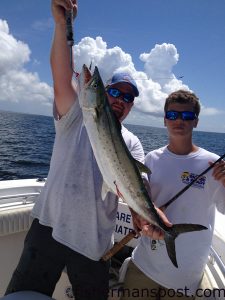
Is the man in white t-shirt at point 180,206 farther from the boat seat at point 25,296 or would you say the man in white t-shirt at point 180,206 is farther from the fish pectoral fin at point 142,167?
the boat seat at point 25,296

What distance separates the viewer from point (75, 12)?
245 cm

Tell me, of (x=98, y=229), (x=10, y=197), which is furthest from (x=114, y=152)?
(x=10, y=197)

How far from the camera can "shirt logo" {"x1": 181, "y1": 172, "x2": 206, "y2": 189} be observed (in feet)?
9.36

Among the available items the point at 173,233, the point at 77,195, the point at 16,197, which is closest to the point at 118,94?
the point at 77,195

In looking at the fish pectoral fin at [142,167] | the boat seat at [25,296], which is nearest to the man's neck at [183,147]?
the fish pectoral fin at [142,167]

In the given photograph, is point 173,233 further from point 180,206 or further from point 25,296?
point 25,296

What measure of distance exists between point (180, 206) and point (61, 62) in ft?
5.35

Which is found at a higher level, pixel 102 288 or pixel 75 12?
pixel 75 12

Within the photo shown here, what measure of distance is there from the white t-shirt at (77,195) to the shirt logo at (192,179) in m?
0.73

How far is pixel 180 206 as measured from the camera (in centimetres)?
287

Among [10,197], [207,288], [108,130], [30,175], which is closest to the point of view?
[108,130]

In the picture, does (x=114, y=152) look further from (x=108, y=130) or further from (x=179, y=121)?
(x=179, y=121)

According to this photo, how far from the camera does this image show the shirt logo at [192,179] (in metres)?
2.85

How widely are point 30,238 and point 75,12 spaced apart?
1945 mm
